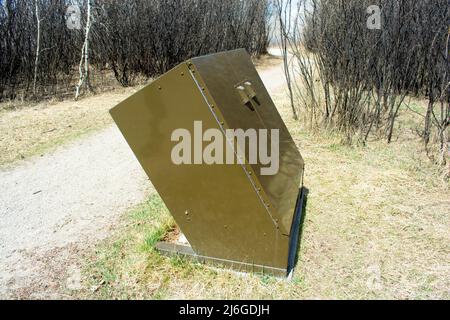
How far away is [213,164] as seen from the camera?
2.14 meters

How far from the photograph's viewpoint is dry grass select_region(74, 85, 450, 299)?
2312 mm

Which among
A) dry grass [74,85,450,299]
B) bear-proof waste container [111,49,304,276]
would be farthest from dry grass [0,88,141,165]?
bear-proof waste container [111,49,304,276]

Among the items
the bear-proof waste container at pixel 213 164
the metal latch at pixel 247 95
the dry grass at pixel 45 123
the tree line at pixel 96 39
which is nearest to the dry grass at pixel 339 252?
the bear-proof waste container at pixel 213 164

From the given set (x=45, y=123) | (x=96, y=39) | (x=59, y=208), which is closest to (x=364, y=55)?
(x=59, y=208)

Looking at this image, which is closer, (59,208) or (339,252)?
(339,252)

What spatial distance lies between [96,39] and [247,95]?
10731 mm

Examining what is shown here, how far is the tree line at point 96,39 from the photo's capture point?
8.48 m

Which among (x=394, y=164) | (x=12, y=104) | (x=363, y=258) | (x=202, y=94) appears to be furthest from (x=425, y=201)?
(x=12, y=104)

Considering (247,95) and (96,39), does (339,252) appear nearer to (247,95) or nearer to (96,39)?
(247,95)

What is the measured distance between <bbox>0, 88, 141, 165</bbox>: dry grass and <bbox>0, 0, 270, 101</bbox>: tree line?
91 cm

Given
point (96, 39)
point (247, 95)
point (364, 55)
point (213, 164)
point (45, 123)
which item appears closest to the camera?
point (213, 164)

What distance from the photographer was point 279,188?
93.5 inches

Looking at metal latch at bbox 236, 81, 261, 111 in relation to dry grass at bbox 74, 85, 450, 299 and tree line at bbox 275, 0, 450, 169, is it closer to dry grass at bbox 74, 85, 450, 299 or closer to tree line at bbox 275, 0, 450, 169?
dry grass at bbox 74, 85, 450, 299
